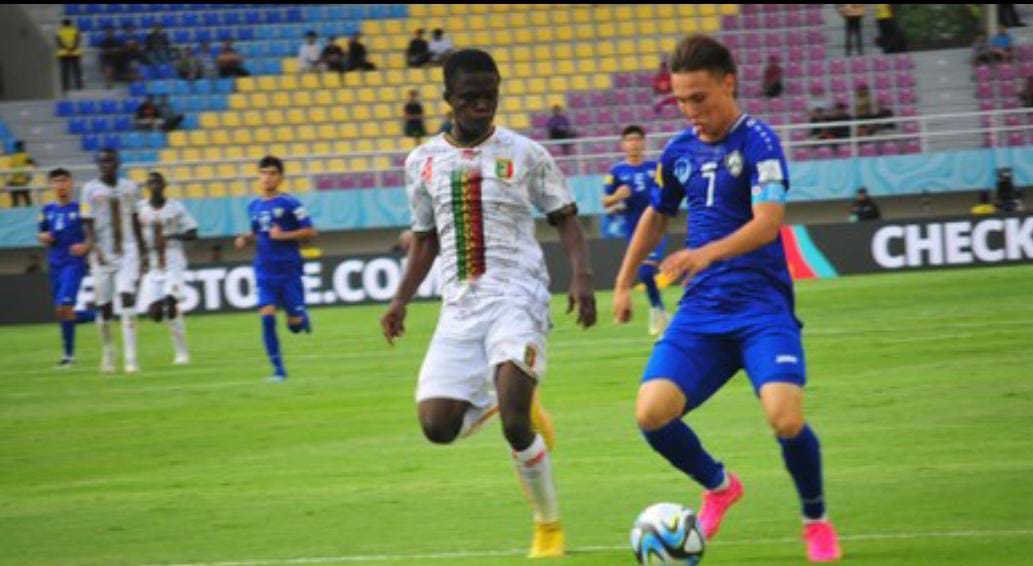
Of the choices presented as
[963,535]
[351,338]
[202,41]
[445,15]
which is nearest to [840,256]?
[351,338]

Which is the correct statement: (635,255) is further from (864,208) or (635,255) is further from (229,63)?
(229,63)

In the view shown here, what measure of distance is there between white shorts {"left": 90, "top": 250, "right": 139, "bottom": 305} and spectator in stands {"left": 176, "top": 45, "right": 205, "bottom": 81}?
22.2 m

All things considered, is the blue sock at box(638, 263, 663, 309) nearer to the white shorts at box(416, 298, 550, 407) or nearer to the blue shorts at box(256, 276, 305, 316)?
the blue shorts at box(256, 276, 305, 316)

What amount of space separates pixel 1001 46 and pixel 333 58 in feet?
49.7

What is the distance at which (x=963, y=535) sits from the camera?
10250 mm

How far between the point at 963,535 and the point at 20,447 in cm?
996

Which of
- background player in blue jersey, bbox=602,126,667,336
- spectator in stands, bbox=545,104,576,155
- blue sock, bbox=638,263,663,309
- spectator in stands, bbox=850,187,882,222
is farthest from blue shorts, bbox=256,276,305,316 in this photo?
spectator in stands, bbox=545,104,576,155

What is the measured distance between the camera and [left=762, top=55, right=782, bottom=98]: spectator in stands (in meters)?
42.9

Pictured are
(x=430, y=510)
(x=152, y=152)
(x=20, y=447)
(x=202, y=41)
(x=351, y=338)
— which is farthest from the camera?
(x=202, y=41)

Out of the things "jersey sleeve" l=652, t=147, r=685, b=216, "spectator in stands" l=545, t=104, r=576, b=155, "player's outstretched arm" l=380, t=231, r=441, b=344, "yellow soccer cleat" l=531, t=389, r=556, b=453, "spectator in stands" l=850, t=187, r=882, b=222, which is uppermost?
"jersey sleeve" l=652, t=147, r=685, b=216

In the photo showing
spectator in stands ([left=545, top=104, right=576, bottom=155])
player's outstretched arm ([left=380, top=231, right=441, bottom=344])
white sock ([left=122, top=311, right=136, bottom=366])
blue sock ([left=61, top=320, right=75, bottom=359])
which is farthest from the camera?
spectator in stands ([left=545, top=104, right=576, bottom=155])

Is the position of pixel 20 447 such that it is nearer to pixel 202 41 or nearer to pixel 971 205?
pixel 971 205

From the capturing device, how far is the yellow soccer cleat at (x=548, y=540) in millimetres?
10273

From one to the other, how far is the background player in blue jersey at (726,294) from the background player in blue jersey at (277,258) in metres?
12.8
